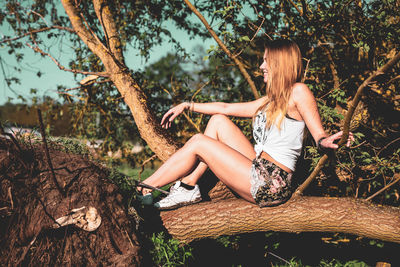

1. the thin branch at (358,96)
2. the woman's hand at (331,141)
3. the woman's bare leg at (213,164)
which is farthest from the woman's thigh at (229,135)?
the woman's hand at (331,141)

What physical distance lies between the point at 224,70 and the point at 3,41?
3433mm

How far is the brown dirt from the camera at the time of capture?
1.80 meters

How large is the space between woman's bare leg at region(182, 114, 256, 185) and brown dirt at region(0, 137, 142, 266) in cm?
93

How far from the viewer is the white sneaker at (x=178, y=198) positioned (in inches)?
102

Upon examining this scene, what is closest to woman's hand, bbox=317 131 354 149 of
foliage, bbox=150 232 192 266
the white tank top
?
the white tank top

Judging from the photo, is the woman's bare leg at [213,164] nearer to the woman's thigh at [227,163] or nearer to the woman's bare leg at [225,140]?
the woman's thigh at [227,163]

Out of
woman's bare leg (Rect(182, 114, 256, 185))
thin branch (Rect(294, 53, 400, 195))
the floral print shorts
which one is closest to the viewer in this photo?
thin branch (Rect(294, 53, 400, 195))

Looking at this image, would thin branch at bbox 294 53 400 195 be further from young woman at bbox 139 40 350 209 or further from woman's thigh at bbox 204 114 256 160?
woman's thigh at bbox 204 114 256 160

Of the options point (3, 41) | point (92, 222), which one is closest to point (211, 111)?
point (92, 222)

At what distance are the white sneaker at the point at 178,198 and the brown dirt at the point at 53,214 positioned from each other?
0.52 meters

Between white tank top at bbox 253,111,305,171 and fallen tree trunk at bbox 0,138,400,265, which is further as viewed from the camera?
white tank top at bbox 253,111,305,171

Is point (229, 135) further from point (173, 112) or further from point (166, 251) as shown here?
point (166, 251)

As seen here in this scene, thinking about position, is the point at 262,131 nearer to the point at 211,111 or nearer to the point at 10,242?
the point at 211,111

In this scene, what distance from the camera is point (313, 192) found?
150 inches
